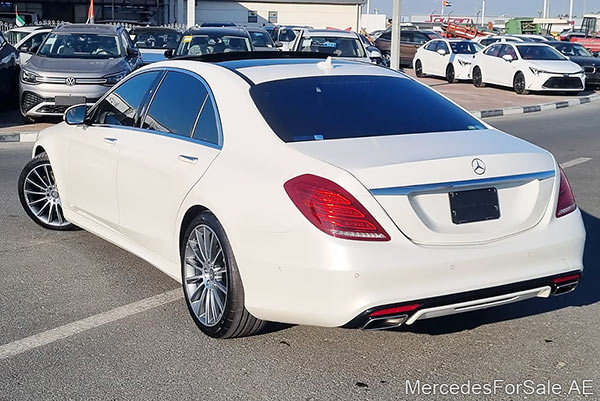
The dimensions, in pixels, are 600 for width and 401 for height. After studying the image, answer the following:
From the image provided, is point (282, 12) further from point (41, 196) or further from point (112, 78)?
point (41, 196)

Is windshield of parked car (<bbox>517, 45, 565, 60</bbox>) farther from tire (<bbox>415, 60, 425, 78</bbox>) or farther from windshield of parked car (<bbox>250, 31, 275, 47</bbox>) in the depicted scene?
windshield of parked car (<bbox>250, 31, 275, 47</bbox>)

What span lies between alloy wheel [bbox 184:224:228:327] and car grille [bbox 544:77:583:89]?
19.6 m

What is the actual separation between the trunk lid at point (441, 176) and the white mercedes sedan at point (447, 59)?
21.5 m

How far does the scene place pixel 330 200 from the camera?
12.8 ft

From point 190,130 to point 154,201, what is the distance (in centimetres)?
49


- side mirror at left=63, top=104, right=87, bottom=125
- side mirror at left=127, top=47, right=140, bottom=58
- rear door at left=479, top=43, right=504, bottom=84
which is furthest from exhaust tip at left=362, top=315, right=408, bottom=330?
rear door at left=479, top=43, right=504, bottom=84

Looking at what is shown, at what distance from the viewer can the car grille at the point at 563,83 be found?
2250 cm

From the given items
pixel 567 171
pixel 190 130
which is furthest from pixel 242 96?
pixel 567 171

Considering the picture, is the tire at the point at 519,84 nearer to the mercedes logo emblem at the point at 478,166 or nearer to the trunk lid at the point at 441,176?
the trunk lid at the point at 441,176

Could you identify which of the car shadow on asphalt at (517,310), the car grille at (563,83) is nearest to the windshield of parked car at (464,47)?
the car grille at (563,83)

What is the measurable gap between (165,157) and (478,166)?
191 cm

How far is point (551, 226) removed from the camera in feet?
14.1

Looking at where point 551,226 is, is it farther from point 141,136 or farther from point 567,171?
point 567,171

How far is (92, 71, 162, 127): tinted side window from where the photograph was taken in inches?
221
